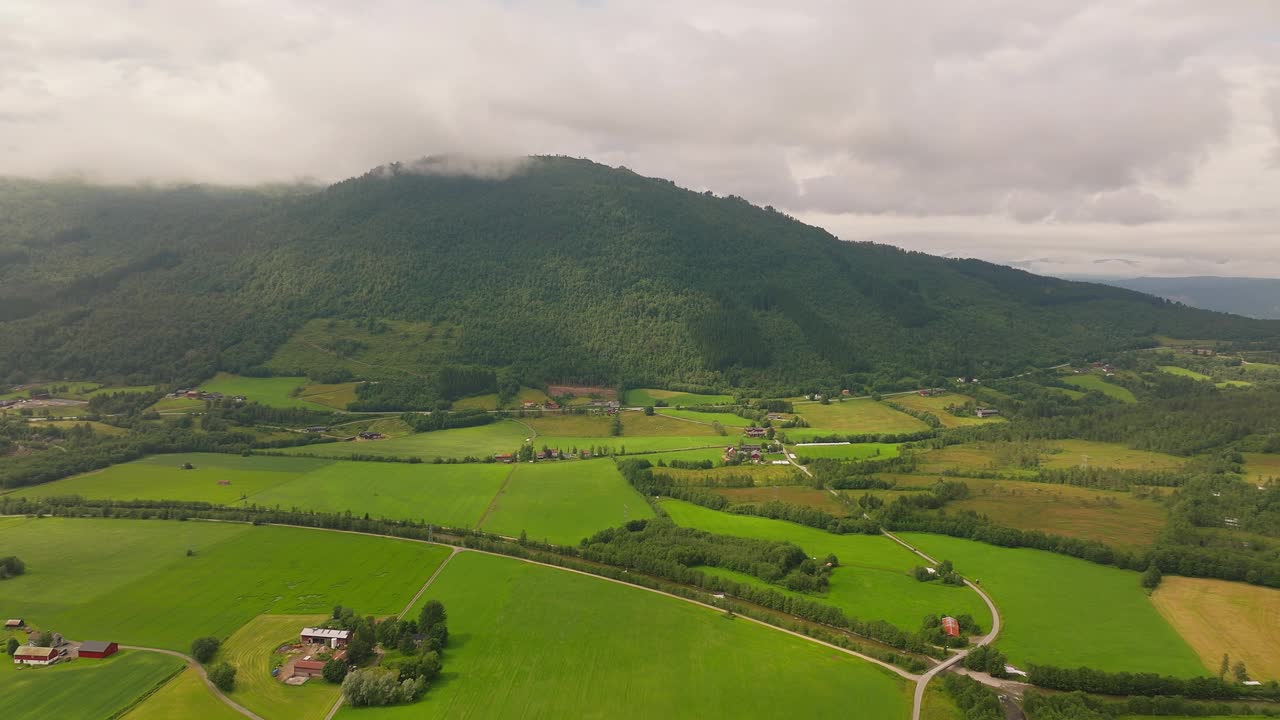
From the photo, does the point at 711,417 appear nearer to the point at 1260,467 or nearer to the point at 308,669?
the point at 1260,467

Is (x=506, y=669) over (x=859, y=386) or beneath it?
beneath

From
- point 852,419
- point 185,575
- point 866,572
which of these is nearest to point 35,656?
point 185,575

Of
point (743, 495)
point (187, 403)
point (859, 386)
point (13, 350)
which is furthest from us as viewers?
point (859, 386)

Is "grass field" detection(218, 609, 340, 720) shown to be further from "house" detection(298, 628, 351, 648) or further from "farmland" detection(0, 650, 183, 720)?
"farmland" detection(0, 650, 183, 720)

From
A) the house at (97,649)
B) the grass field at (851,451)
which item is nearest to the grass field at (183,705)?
the house at (97,649)

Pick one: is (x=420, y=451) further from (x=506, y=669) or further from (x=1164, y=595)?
(x=1164, y=595)

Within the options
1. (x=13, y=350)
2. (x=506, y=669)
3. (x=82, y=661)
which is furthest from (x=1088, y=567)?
(x=13, y=350)

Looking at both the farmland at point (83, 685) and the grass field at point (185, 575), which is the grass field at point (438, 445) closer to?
the grass field at point (185, 575)
